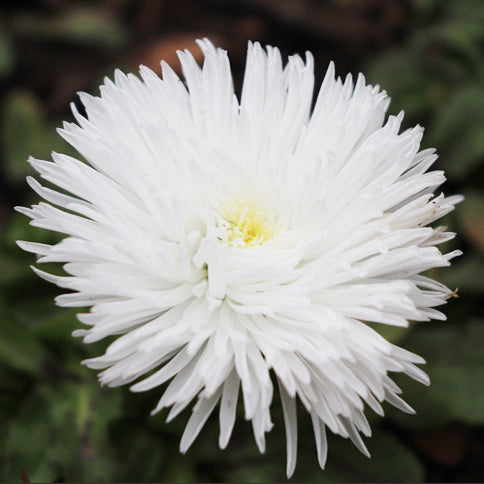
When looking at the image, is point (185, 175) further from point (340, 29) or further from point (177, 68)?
point (340, 29)

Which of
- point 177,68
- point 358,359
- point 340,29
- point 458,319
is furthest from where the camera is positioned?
point 340,29

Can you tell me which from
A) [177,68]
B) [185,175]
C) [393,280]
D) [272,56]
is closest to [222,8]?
[177,68]

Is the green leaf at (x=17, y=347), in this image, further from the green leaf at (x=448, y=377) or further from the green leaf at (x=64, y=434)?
the green leaf at (x=448, y=377)

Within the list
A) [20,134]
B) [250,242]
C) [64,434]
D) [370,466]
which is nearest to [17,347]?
[64,434]

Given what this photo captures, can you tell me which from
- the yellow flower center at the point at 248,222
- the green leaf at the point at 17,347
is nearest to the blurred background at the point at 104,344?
the green leaf at the point at 17,347

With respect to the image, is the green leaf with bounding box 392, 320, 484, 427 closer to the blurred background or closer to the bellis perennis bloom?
the blurred background

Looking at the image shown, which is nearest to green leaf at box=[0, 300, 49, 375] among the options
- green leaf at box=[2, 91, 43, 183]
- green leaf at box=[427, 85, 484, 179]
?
green leaf at box=[2, 91, 43, 183]

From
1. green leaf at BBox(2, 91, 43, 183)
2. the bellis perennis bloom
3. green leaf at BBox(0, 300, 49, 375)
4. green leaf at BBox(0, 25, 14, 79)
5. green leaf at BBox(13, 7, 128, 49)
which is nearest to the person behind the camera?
the bellis perennis bloom

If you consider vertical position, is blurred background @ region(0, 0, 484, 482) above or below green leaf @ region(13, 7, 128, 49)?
below
